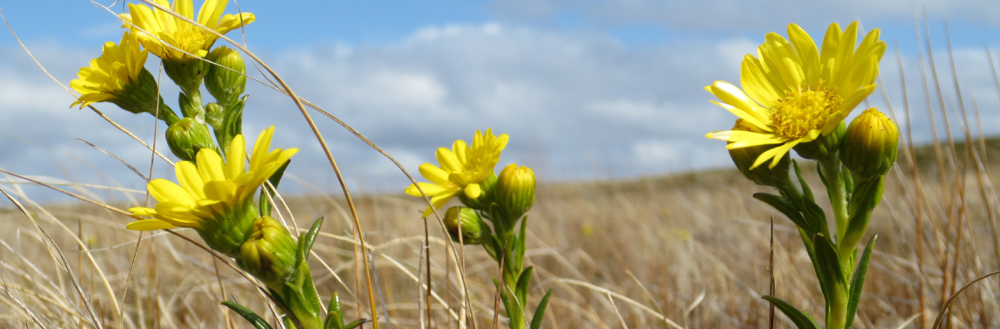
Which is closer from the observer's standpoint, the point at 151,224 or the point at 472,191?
the point at 151,224

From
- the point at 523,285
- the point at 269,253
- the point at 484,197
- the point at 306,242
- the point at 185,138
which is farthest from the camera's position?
the point at 484,197

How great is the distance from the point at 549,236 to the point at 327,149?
406 cm

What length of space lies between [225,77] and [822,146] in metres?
1.23

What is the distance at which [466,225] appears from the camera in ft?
4.58

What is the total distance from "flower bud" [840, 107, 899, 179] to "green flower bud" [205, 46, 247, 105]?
48.5 inches

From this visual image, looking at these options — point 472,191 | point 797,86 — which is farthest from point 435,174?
point 797,86

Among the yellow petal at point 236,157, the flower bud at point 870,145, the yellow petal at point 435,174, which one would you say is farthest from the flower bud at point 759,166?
the yellow petal at point 236,157

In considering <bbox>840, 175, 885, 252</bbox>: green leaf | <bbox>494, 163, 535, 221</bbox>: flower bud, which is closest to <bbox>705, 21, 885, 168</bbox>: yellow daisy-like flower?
<bbox>840, 175, 885, 252</bbox>: green leaf

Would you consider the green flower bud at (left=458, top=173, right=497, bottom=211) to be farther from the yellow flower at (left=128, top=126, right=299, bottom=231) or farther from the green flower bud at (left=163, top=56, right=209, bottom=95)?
the green flower bud at (left=163, top=56, right=209, bottom=95)

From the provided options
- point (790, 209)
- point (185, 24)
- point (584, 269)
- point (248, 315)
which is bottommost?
point (584, 269)

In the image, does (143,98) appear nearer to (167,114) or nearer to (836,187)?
(167,114)

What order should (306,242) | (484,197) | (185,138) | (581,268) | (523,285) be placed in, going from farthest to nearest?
(581,268)
(484,197)
(523,285)
(185,138)
(306,242)

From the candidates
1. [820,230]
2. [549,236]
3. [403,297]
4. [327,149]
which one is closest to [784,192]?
[820,230]

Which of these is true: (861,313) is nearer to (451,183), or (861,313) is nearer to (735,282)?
(735,282)
